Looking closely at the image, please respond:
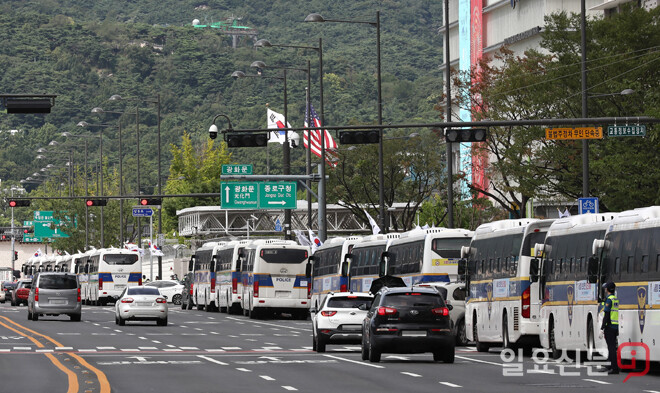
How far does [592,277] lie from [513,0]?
245ft

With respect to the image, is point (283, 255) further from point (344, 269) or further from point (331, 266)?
point (344, 269)

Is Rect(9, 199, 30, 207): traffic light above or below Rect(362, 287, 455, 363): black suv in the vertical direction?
above

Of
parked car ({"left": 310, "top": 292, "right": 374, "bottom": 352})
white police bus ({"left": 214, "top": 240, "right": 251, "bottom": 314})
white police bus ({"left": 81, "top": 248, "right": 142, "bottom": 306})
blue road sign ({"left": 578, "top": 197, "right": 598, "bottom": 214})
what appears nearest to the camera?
parked car ({"left": 310, "top": 292, "right": 374, "bottom": 352})

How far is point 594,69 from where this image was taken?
49.5 metres

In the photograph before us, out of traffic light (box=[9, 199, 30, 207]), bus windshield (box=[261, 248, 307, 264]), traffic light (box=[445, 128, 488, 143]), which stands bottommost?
bus windshield (box=[261, 248, 307, 264])

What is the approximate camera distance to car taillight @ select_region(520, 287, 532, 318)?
108 ft

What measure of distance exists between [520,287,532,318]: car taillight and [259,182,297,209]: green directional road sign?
43.0m

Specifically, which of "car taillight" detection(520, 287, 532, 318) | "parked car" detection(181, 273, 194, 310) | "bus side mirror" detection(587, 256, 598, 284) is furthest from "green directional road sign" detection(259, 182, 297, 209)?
"bus side mirror" detection(587, 256, 598, 284)

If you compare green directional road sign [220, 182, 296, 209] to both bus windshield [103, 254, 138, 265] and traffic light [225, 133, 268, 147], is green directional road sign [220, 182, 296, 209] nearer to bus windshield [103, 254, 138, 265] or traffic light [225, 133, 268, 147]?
bus windshield [103, 254, 138, 265]

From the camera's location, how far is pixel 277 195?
76.2 m

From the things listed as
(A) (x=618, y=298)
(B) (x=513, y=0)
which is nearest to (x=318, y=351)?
(A) (x=618, y=298)

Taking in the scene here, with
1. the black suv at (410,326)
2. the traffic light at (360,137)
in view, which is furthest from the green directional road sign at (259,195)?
the black suv at (410,326)

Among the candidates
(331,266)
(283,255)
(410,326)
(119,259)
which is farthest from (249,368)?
(119,259)

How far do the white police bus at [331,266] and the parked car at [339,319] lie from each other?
51.7ft
